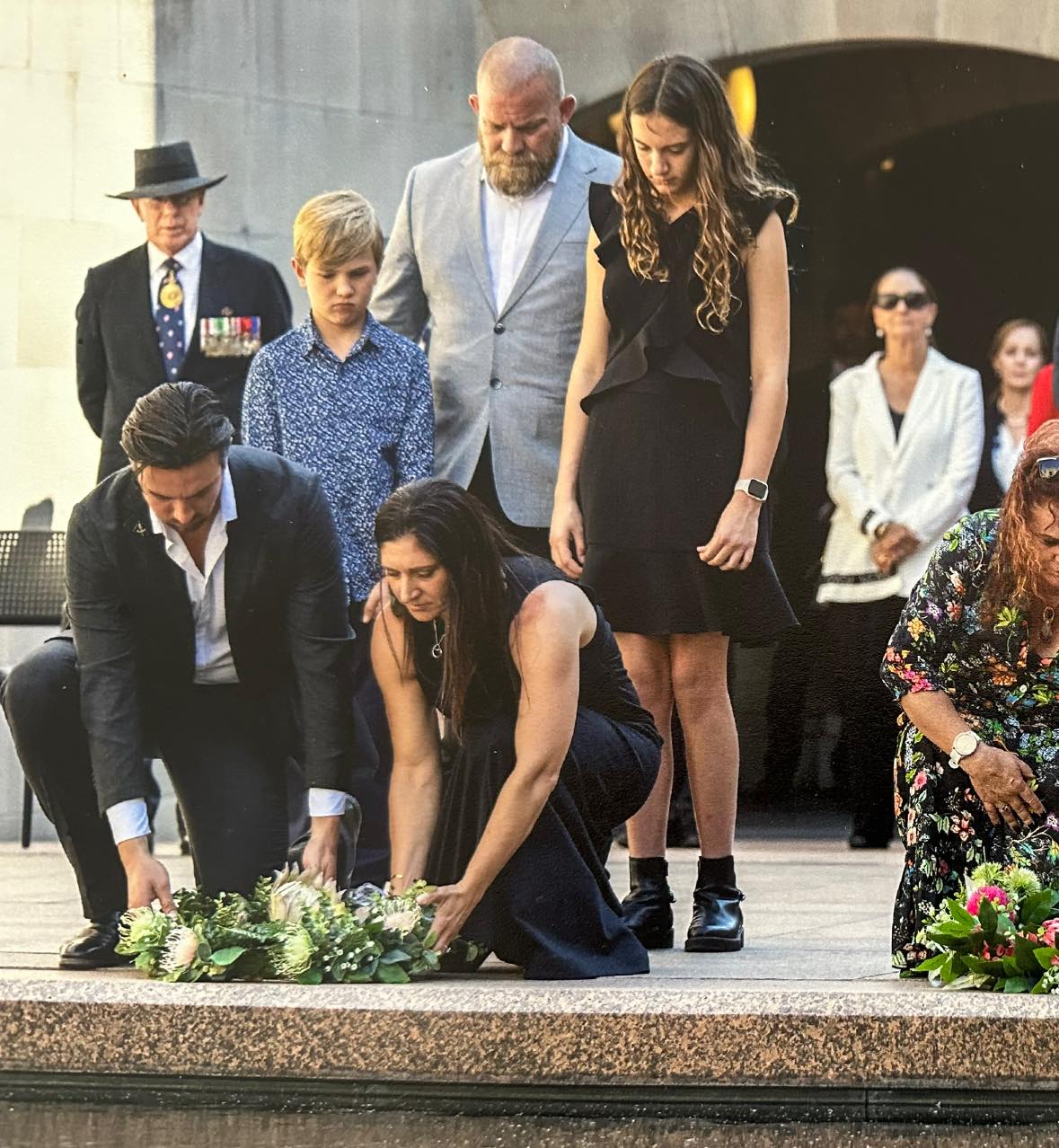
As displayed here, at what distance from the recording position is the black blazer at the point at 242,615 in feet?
17.0

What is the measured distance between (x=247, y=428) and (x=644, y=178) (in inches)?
41.2

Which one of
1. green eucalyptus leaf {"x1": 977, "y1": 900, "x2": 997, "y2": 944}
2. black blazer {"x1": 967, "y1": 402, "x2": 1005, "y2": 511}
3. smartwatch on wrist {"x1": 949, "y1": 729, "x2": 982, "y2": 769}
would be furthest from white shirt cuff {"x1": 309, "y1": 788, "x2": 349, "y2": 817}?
black blazer {"x1": 967, "y1": 402, "x2": 1005, "y2": 511}

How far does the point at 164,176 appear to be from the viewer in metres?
5.48

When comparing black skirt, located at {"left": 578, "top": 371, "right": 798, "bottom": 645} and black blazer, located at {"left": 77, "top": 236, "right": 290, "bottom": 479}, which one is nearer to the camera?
black skirt, located at {"left": 578, "top": 371, "right": 798, "bottom": 645}

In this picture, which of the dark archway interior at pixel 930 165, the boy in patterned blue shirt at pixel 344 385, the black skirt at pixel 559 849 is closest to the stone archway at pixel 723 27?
the dark archway interior at pixel 930 165

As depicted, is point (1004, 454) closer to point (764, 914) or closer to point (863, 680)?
point (863, 680)

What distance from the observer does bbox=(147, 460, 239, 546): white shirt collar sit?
5.17 m

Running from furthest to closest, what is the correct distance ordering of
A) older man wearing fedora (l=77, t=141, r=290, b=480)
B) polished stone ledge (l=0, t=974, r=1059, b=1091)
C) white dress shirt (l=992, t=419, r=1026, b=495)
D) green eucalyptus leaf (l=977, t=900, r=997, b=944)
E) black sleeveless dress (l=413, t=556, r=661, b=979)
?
1. white dress shirt (l=992, t=419, r=1026, b=495)
2. older man wearing fedora (l=77, t=141, r=290, b=480)
3. black sleeveless dress (l=413, t=556, r=661, b=979)
4. green eucalyptus leaf (l=977, t=900, r=997, b=944)
5. polished stone ledge (l=0, t=974, r=1059, b=1091)

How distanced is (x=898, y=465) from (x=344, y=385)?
137 cm

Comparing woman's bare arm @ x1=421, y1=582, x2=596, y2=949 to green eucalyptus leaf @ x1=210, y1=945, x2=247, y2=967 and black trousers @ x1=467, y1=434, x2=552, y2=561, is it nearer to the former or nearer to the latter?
black trousers @ x1=467, y1=434, x2=552, y2=561

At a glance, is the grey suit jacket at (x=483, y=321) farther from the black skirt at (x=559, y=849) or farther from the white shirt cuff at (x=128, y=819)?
the white shirt cuff at (x=128, y=819)

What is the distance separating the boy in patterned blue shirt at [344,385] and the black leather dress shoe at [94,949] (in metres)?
0.96

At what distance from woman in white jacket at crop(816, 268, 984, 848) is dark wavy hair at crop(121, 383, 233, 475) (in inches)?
55.2

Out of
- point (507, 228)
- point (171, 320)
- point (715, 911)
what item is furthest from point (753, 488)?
point (171, 320)
